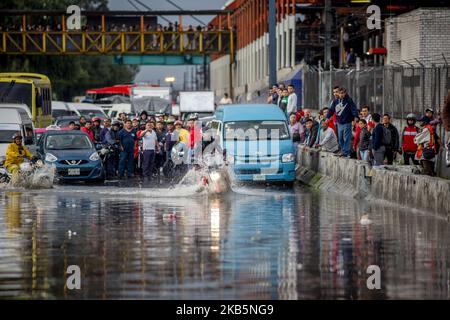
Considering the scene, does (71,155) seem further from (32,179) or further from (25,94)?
(25,94)

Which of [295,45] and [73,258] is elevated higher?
[295,45]

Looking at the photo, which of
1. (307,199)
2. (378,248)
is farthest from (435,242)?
(307,199)

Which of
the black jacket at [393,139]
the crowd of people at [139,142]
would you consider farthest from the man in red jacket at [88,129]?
the black jacket at [393,139]

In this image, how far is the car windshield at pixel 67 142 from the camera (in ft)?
118

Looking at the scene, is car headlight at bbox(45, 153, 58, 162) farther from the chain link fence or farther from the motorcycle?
the chain link fence

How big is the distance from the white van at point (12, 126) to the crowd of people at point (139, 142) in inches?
137

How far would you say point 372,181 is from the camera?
26359 millimetres

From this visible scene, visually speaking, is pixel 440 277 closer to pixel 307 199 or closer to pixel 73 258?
pixel 73 258

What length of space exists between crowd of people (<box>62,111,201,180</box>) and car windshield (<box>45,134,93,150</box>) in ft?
6.01

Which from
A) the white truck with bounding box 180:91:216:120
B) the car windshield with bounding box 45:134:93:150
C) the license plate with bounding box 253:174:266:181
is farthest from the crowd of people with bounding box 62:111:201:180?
the white truck with bounding box 180:91:216:120

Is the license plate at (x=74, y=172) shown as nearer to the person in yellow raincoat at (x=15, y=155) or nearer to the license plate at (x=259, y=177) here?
the person in yellow raincoat at (x=15, y=155)

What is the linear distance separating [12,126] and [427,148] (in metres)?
12.3
